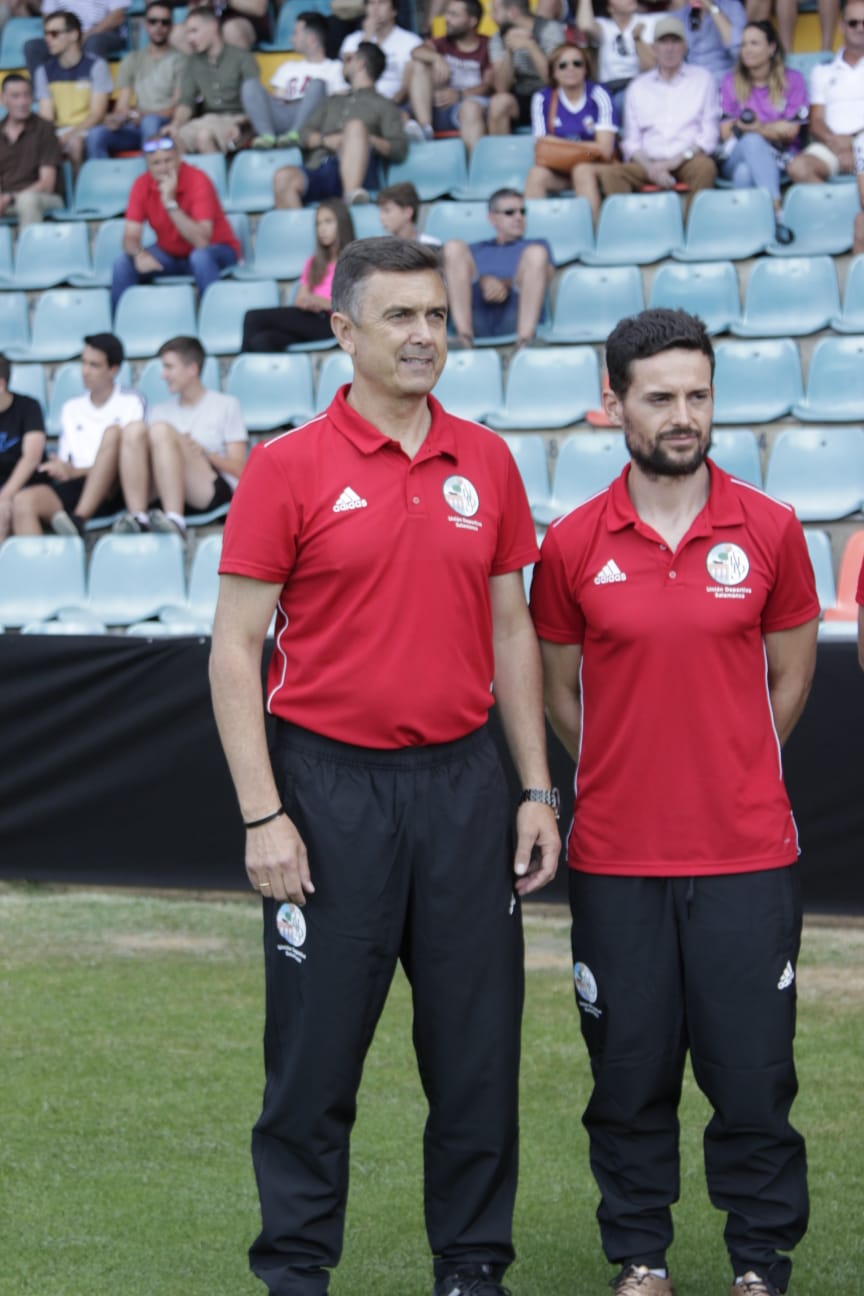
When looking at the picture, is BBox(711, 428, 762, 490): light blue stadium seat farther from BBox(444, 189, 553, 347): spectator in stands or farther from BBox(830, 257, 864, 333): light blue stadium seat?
BBox(444, 189, 553, 347): spectator in stands

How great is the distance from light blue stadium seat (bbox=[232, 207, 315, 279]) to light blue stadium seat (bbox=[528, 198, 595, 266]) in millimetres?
1449

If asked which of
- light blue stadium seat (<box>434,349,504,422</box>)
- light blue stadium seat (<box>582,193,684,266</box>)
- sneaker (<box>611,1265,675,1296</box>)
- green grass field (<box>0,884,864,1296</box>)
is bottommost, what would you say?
green grass field (<box>0,884,864,1296</box>)

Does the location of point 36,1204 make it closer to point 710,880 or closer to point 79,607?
point 710,880

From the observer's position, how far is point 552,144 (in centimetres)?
1052

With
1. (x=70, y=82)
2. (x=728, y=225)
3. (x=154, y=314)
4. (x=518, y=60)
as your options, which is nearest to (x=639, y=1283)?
(x=728, y=225)

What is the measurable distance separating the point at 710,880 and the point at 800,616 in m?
0.51

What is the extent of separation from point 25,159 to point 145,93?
0.98 m

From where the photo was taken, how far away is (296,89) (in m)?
12.1

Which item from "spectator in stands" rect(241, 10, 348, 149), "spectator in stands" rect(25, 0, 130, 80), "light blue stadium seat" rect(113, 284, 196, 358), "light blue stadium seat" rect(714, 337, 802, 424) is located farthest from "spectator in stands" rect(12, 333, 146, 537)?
"spectator in stands" rect(25, 0, 130, 80)

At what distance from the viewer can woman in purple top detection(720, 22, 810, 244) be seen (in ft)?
33.8

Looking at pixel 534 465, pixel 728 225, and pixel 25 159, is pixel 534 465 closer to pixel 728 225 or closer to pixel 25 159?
pixel 728 225

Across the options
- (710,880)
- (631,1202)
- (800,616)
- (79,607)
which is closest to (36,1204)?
(631,1202)

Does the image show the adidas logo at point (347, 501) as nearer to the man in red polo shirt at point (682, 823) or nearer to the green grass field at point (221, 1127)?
the man in red polo shirt at point (682, 823)

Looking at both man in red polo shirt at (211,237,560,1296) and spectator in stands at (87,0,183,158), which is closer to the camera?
man in red polo shirt at (211,237,560,1296)
